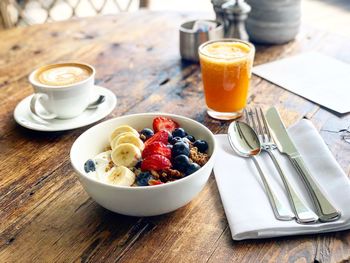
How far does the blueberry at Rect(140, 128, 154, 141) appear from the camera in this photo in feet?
2.74

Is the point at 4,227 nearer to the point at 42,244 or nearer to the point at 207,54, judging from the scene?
the point at 42,244

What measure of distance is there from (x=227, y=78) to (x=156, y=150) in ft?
1.17

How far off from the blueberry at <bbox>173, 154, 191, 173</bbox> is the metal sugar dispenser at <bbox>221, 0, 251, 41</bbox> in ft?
2.50

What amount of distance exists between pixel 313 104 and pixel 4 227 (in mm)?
764

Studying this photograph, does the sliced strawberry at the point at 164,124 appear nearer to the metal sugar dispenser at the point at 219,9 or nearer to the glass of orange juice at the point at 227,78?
the glass of orange juice at the point at 227,78

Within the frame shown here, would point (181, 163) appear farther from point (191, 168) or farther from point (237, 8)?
point (237, 8)

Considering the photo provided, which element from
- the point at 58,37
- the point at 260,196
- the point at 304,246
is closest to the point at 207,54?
the point at 260,196

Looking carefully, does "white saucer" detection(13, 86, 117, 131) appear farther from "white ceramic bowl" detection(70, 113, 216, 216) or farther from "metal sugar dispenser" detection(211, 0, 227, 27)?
"metal sugar dispenser" detection(211, 0, 227, 27)

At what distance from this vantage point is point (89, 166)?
764mm

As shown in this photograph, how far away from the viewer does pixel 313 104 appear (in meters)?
1.09

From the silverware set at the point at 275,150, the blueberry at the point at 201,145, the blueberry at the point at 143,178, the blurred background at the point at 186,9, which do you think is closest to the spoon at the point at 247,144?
the silverware set at the point at 275,150

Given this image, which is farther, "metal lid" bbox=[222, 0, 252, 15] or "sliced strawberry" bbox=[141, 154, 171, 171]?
"metal lid" bbox=[222, 0, 252, 15]

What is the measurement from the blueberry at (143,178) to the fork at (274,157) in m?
0.24

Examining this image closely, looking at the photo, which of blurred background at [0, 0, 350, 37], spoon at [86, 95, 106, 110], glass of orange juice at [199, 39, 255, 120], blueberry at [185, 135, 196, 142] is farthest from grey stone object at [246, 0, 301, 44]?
blurred background at [0, 0, 350, 37]
